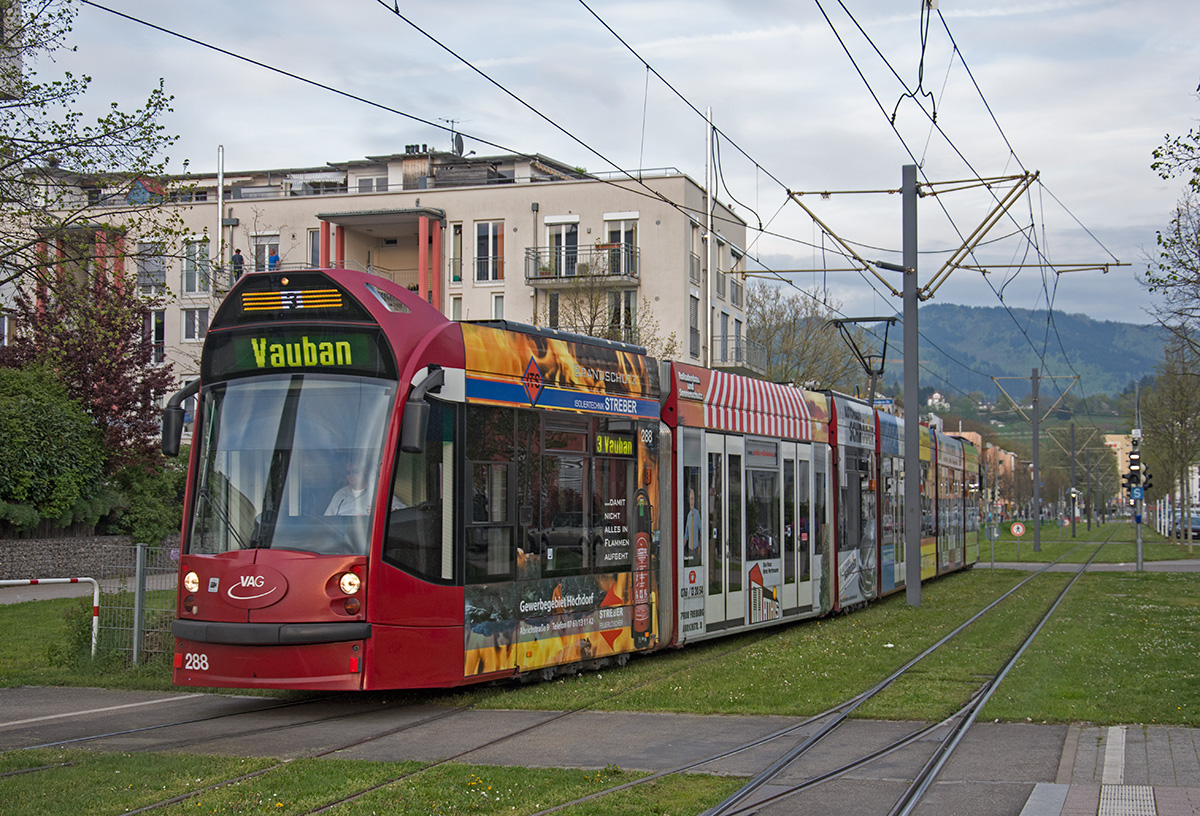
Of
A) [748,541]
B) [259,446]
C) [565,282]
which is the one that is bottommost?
[748,541]

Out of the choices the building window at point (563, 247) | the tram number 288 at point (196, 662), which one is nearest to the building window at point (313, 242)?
the building window at point (563, 247)

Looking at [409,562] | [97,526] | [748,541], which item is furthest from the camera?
[97,526]

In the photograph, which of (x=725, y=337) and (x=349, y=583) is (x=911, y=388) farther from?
(x=725, y=337)

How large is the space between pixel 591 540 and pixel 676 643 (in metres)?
2.46

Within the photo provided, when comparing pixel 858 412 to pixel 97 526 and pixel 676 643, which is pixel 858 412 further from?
pixel 97 526

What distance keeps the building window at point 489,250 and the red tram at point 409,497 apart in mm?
36004

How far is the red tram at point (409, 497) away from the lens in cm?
1056

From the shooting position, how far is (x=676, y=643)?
15.0 m

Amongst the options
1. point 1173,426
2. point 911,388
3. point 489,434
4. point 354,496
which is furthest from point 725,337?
point 354,496

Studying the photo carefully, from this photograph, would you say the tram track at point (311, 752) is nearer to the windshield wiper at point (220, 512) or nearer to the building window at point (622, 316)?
the windshield wiper at point (220, 512)

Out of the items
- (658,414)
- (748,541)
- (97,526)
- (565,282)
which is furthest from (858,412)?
Result: (565,282)

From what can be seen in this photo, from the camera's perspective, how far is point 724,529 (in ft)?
53.4

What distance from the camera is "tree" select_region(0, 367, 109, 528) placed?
1125 inches

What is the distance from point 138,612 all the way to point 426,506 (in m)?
5.11
